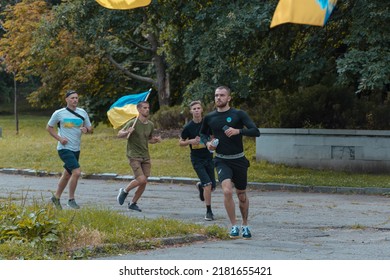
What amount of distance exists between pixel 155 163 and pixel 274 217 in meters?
11.6

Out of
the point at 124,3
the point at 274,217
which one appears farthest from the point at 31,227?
the point at 274,217

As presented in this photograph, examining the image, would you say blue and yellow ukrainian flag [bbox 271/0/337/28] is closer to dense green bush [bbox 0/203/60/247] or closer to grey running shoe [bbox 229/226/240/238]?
grey running shoe [bbox 229/226/240/238]

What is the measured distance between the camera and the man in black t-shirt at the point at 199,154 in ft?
47.0

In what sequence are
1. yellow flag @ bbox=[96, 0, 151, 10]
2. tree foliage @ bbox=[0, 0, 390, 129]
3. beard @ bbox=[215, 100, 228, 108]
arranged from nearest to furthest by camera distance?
beard @ bbox=[215, 100, 228, 108]
yellow flag @ bbox=[96, 0, 151, 10]
tree foliage @ bbox=[0, 0, 390, 129]

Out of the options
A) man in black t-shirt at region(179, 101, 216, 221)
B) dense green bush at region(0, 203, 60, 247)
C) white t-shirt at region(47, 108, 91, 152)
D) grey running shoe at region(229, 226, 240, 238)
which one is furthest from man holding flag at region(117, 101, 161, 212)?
dense green bush at region(0, 203, 60, 247)

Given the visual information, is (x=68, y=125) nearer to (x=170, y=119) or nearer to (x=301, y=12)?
(x=301, y=12)

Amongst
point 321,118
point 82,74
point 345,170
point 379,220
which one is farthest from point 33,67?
point 379,220

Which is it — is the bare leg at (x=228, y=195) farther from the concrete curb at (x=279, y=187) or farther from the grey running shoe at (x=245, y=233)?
the concrete curb at (x=279, y=187)

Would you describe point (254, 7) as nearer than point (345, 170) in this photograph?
Yes

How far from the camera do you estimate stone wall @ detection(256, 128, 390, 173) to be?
75.4 ft

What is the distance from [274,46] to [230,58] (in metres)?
3.06

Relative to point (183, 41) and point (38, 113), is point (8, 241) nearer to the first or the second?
point (183, 41)

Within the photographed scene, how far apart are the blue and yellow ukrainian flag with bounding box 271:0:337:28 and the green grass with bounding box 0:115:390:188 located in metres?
9.93

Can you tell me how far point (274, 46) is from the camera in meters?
24.8
